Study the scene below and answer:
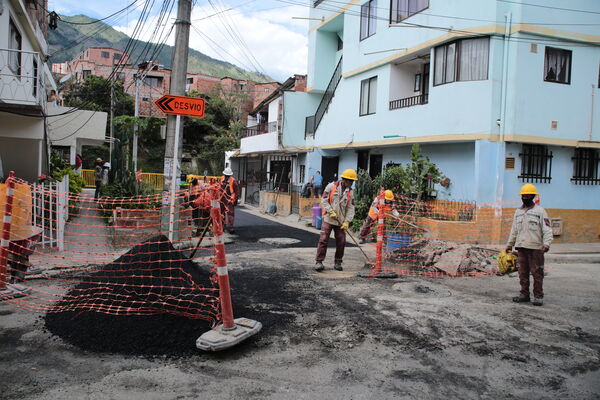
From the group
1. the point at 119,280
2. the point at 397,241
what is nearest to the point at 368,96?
the point at 397,241

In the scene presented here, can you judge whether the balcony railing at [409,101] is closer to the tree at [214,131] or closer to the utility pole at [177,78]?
the utility pole at [177,78]

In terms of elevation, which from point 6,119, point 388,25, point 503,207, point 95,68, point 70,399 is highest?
point 95,68

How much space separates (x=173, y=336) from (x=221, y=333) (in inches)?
20.7

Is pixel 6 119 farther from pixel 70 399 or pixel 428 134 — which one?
pixel 428 134

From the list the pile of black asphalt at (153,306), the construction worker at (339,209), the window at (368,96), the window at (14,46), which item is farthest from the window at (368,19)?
the pile of black asphalt at (153,306)

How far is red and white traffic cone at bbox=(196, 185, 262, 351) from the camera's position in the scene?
4.11 metres

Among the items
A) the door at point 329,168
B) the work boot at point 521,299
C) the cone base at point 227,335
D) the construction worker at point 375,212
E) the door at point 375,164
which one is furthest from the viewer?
the door at point 329,168

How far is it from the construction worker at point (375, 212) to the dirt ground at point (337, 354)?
4062 mm

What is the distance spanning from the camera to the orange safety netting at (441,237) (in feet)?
28.1

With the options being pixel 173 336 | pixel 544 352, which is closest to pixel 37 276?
pixel 173 336

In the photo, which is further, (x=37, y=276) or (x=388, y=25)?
(x=388, y=25)

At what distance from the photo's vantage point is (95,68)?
5425 cm

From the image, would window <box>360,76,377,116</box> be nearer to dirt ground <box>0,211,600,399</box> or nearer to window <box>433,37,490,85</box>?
window <box>433,37,490,85</box>

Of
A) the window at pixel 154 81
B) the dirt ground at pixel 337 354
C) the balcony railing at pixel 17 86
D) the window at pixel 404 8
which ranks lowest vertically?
the dirt ground at pixel 337 354
